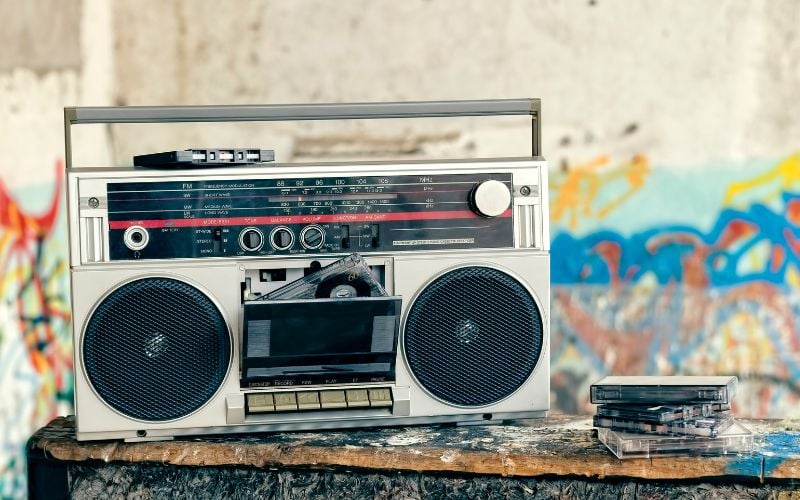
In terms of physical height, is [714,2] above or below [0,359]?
above

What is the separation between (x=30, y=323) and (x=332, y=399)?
1444 mm

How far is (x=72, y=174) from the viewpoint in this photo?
1.39m

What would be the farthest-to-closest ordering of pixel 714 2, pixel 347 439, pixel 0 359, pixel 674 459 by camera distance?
pixel 714 2 → pixel 0 359 → pixel 347 439 → pixel 674 459

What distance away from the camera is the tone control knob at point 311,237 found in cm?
143

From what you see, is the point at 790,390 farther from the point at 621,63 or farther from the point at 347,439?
the point at 347,439

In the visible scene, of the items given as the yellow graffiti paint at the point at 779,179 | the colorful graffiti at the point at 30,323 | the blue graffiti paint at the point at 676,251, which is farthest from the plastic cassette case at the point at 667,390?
the yellow graffiti paint at the point at 779,179

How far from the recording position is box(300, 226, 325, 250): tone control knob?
4.68 ft

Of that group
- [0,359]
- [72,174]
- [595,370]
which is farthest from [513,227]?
[595,370]

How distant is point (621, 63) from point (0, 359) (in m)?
1.97

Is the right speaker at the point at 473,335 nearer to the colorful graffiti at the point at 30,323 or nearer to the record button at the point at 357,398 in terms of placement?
the record button at the point at 357,398

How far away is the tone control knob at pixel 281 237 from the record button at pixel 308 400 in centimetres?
21

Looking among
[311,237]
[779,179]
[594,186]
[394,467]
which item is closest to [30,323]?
[311,237]

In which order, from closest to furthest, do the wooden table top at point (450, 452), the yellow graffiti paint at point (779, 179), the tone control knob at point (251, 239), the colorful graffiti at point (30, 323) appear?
1. the wooden table top at point (450, 452)
2. the tone control knob at point (251, 239)
3. the colorful graffiti at point (30, 323)
4. the yellow graffiti paint at point (779, 179)

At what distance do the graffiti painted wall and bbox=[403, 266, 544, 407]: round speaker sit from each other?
173 centimetres
